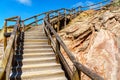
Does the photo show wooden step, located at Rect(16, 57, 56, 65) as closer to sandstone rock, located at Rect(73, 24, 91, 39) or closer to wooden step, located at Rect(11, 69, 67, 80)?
wooden step, located at Rect(11, 69, 67, 80)

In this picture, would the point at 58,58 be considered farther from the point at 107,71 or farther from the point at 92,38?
the point at 92,38

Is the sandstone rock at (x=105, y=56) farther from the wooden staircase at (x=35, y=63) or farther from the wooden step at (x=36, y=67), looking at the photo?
the wooden step at (x=36, y=67)

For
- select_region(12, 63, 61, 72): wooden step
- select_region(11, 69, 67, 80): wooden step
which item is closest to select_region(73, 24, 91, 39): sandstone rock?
select_region(12, 63, 61, 72): wooden step

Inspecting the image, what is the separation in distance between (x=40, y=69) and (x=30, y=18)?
913 cm

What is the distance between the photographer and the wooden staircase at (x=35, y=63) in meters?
5.62

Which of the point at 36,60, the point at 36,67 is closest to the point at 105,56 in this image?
the point at 36,60

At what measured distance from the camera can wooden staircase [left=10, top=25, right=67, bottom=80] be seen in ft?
18.4

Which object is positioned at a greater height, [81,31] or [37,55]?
[81,31]

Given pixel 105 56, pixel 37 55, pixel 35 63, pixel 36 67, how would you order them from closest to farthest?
pixel 36 67, pixel 35 63, pixel 37 55, pixel 105 56

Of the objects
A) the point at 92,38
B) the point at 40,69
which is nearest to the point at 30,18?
the point at 92,38

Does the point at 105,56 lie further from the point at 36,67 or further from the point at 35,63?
the point at 36,67

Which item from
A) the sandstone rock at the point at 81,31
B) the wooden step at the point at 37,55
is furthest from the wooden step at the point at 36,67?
the sandstone rock at the point at 81,31

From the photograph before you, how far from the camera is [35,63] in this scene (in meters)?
6.45

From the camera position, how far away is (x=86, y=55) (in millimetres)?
9547
